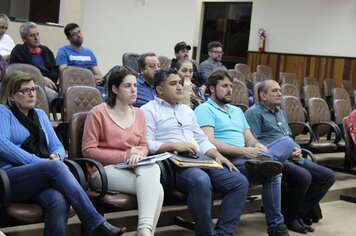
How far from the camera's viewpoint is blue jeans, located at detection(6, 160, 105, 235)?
8.77ft

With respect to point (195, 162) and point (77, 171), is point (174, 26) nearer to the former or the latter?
point (195, 162)

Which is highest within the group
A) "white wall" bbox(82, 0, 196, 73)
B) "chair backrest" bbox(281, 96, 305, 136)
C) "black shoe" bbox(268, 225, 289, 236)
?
"white wall" bbox(82, 0, 196, 73)

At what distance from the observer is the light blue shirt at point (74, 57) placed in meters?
5.41

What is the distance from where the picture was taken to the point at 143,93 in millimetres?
4387

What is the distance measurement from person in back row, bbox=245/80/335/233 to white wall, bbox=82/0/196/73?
3.81 meters

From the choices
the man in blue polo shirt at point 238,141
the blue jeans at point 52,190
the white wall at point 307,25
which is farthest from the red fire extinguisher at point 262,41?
the blue jeans at point 52,190

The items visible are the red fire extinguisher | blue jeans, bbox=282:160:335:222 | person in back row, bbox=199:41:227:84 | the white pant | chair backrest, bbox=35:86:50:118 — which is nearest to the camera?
the white pant

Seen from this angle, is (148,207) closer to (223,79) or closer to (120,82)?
(120,82)

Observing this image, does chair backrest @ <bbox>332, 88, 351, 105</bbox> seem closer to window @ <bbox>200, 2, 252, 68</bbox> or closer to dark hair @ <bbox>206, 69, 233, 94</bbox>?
dark hair @ <bbox>206, 69, 233, 94</bbox>

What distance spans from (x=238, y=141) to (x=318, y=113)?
2.16 m

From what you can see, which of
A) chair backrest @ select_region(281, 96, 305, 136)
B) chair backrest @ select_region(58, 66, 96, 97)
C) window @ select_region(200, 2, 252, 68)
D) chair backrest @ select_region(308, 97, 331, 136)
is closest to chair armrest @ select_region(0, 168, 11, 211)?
chair backrest @ select_region(58, 66, 96, 97)

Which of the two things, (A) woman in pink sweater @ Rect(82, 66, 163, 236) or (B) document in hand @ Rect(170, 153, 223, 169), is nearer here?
(A) woman in pink sweater @ Rect(82, 66, 163, 236)

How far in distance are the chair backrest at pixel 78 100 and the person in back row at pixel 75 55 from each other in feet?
4.50

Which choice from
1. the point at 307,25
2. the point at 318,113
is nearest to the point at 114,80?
the point at 318,113
